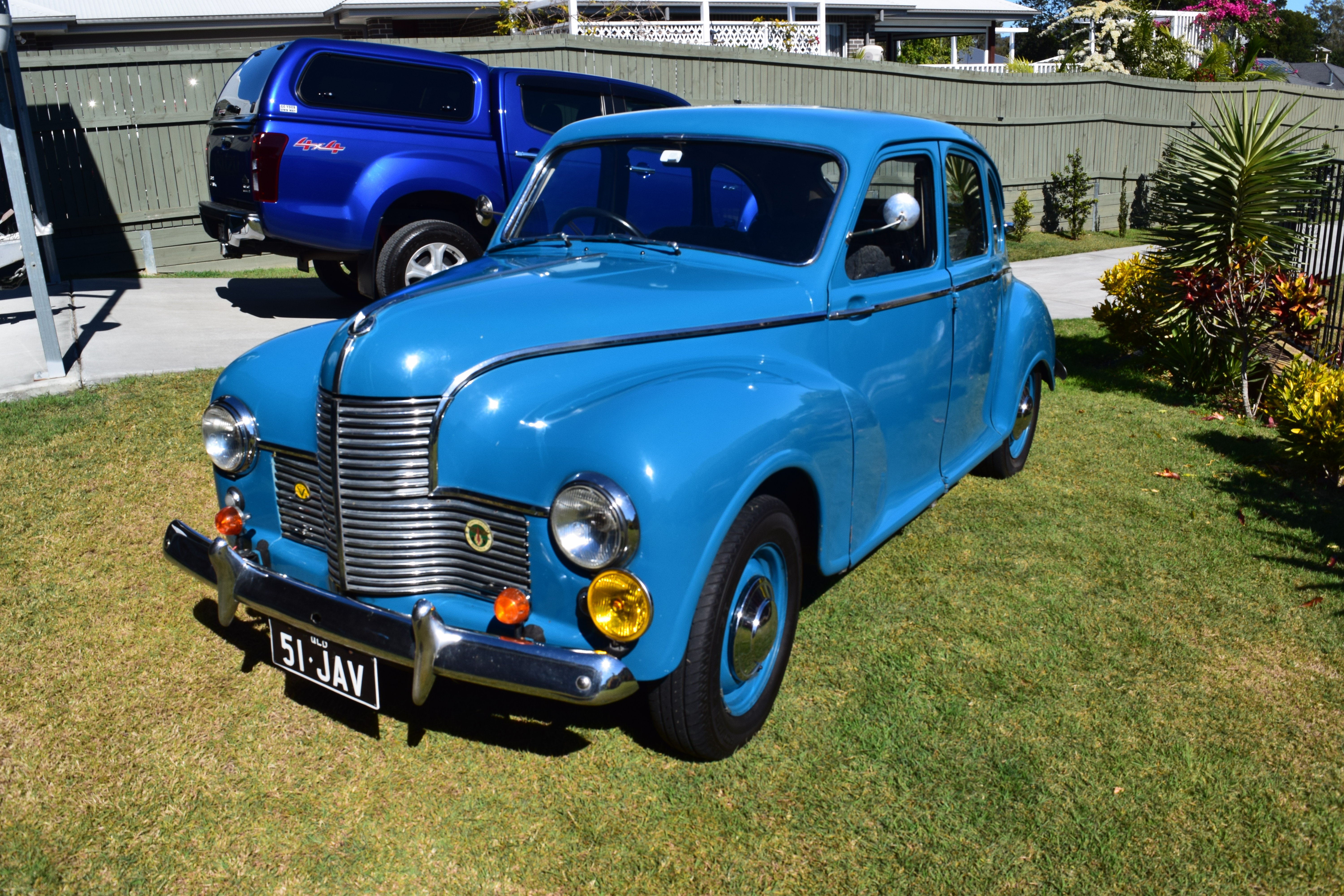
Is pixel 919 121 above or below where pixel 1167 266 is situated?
above

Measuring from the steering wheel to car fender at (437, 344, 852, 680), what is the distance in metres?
1.06

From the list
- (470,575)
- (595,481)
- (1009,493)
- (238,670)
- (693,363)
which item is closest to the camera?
(595,481)

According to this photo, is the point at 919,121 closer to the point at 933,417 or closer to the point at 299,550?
the point at 933,417

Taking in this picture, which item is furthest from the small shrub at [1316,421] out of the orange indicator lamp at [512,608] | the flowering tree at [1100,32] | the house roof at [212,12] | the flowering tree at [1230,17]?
the flowering tree at [1230,17]

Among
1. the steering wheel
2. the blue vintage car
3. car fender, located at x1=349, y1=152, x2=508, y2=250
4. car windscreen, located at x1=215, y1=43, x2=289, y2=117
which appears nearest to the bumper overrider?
the blue vintage car

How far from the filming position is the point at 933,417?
424 centimetres

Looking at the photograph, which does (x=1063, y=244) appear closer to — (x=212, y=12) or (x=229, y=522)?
(x=229, y=522)

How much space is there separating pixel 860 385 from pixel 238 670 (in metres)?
2.42

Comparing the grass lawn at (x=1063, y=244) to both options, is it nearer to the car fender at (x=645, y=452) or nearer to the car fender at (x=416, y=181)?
the car fender at (x=416, y=181)

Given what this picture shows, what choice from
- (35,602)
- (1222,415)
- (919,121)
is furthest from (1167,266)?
(35,602)

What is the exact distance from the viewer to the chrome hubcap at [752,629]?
3049 millimetres

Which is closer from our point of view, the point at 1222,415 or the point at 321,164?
the point at 1222,415

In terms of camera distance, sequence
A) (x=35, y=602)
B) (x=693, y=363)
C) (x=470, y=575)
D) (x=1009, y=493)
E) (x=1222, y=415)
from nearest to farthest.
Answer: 1. (x=470, y=575)
2. (x=693, y=363)
3. (x=35, y=602)
4. (x=1009, y=493)
5. (x=1222, y=415)

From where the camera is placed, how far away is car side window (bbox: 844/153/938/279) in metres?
3.72
